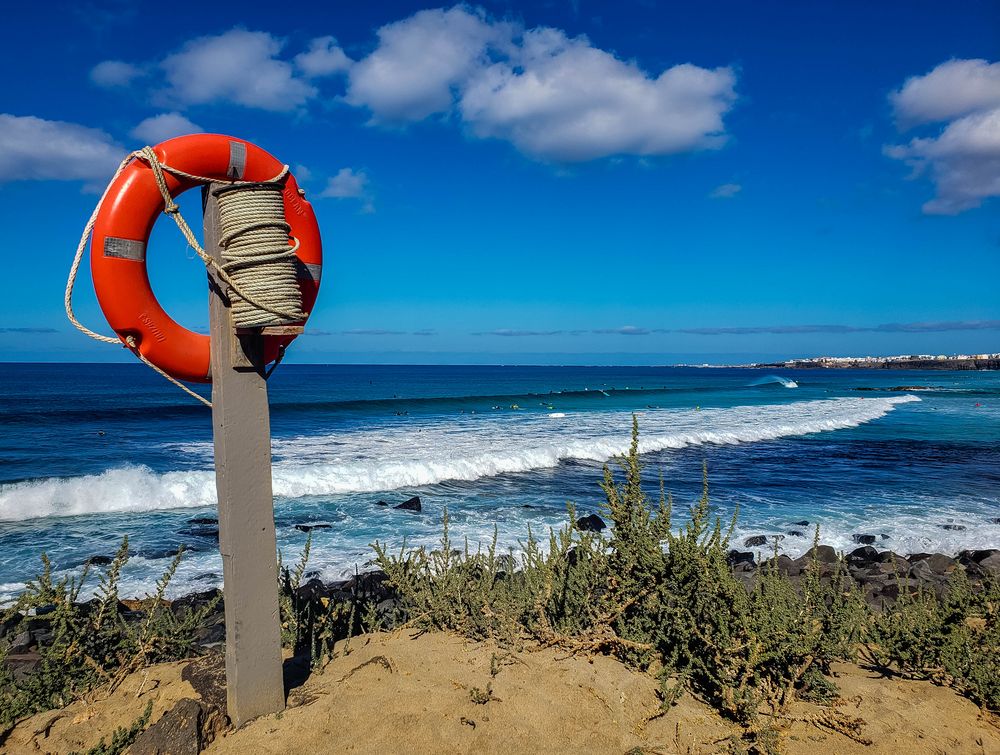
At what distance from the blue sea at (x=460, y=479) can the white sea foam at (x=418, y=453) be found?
0.21 ft

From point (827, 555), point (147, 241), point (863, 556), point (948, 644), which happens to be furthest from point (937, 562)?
point (147, 241)

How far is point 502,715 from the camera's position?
310cm

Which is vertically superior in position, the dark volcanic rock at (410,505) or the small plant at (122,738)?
the small plant at (122,738)

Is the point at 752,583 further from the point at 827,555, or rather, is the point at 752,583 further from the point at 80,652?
the point at 80,652

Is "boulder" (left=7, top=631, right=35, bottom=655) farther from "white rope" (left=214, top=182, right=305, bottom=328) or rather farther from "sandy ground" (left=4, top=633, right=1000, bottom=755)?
"white rope" (left=214, top=182, right=305, bottom=328)

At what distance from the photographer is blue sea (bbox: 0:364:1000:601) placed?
9.63 metres

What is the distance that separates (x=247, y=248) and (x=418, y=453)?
15.0 metres

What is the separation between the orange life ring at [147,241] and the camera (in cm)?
286

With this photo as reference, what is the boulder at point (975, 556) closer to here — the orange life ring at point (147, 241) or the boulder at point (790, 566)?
the boulder at point (790, 566)

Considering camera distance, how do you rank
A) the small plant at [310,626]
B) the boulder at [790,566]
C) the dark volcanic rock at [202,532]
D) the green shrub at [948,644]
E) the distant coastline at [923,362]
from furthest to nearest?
the distant coastline at [923,362] → the dark volcanic rock at [202,532] → the boulder at [790,566] → the small plant at [310,626] → the green shrub at [948,644]

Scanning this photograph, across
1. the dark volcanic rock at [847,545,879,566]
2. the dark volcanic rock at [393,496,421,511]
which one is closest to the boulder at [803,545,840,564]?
the dark volcanic rock at [847,545,879,566]

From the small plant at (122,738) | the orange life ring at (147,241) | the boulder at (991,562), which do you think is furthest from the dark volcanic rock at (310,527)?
the boulder at (991,562)

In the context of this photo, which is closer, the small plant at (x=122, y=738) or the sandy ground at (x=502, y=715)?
the small plant at (x=122, y=738)

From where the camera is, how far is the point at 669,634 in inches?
141
